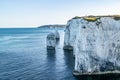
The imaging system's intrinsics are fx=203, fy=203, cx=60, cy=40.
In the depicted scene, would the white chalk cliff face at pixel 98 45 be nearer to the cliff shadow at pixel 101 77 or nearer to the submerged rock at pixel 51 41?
the cliff shadow at pixel 101 77

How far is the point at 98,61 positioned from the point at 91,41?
5.77 m

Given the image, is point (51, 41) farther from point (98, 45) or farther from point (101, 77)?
point (101, 77)

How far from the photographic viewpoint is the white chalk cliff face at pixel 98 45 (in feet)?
178

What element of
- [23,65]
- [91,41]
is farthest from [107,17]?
[23,65]

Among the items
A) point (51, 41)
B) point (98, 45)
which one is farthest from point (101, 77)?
point (51, 41)

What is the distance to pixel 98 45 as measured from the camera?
5497 centimetres

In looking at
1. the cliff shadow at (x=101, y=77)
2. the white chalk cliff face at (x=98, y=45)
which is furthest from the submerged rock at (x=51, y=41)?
the cliff shadow at (x=101, y=77)

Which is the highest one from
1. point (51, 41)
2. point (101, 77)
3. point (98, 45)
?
point (98, 45)

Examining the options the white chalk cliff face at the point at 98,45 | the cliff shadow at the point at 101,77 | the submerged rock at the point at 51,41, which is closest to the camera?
the cliff shadow at the point at 101,77

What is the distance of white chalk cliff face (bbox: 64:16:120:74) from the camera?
54406mm

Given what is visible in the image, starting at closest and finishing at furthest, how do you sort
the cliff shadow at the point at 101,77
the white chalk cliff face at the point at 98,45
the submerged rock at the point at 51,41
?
the cliff shadow at the point at 101,77
the white chalk cliff face at the point at 98,45
the submerged rock at the point at 51,41

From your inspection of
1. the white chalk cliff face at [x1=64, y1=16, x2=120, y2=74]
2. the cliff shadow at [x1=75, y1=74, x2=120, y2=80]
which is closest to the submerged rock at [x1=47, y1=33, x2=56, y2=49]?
the white chalk cliff face at [x1=64, y1=16, x2=120, y2=74]

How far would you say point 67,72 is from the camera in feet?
191

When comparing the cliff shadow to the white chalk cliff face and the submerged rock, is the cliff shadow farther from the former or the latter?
the submerged rock
